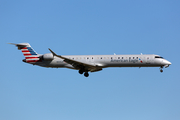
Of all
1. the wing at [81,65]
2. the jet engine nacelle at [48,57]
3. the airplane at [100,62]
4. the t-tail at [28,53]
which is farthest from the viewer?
the t-tail at [28,53]

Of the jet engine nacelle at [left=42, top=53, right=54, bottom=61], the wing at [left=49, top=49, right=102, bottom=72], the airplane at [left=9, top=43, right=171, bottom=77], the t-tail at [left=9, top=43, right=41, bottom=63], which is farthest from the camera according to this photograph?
the t-tail at [left=9, top=43, right=41, bottom=63]

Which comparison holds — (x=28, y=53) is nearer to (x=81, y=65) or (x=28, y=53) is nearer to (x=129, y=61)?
(x=81, y=65)

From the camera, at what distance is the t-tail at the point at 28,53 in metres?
39.2

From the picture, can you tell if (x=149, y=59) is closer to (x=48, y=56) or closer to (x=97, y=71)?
(x=97, y=71)

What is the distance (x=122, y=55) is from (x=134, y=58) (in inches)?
63.1

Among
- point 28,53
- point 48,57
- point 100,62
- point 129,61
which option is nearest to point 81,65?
point 100,62

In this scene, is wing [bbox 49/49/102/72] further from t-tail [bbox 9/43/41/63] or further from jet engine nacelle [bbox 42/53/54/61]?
t-tail [bbox 9/43/41/63]

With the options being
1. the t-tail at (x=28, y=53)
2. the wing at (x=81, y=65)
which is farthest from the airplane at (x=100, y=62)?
the t-tail at (x=28, y=53)

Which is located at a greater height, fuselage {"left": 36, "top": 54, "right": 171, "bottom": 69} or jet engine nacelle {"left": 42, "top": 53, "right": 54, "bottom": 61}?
jet engine nacelle {"left": 42, "top": 53, "right": 54, "bottom": 61}

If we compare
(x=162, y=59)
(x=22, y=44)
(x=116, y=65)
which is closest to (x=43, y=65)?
(x=22, y=44)

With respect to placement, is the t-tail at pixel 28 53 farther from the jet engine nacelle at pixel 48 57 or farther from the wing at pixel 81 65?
the wing at pixel 81 65

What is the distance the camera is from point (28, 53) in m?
39.6

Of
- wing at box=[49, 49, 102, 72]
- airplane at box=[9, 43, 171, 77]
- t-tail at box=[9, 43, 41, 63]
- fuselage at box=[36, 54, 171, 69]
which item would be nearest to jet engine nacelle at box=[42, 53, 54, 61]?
airplane at box=[9, 43, 171, 77]

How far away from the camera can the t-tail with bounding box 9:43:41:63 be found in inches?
1543
